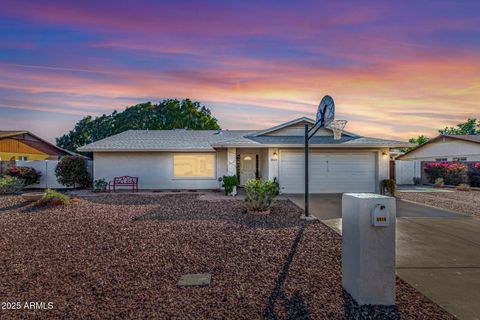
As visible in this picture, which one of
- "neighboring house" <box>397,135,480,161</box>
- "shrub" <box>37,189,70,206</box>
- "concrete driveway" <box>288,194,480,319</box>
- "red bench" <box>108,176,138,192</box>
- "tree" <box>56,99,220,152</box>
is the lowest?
"concrete driveway" <box>288,194,480,319</box>

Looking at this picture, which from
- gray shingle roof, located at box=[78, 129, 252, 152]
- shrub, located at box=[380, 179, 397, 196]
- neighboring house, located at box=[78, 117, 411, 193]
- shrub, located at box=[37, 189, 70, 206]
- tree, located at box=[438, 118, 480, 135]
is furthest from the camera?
tree, located at box=[438, 118, 480, 135]

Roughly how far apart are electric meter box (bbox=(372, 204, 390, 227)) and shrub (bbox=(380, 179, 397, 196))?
1080 centimetres

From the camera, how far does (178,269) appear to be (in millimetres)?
4102

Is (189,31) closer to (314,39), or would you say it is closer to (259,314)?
(314,39)

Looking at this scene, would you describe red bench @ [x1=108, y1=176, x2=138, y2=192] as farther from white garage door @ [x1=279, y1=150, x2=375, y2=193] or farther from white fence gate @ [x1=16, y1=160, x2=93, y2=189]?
white garage door @ [x1=279, y1=150, x2=375, y2=193]

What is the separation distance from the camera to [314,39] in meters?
8.91

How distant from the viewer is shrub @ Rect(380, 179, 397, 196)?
1236 centimetres

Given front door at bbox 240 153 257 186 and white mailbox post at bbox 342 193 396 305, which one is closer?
white mailbox post at bbox 342 193 396 305

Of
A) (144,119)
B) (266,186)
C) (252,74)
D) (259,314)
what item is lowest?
(259,314)

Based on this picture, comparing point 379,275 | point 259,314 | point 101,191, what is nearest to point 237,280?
point 259,314

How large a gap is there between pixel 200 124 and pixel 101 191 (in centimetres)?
2266

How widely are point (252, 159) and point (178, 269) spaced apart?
1237cm

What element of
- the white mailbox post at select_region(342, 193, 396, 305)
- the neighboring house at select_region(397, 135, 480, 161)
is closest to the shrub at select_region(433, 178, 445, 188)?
the neighboring house at select_region(397, 135, 480, 161)

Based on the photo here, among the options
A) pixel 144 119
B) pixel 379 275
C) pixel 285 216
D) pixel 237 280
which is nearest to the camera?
pixel 379 275
